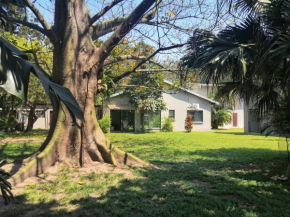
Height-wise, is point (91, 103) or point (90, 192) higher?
point (91, 103)

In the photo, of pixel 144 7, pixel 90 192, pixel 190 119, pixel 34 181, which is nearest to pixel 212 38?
pixel 144 7

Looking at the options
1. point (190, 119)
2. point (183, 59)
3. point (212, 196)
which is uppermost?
point (183, 59)

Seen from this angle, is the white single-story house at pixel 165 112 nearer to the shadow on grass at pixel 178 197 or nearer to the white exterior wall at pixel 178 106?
the white exterior wall at pixel 178 106

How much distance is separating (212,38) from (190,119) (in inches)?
777

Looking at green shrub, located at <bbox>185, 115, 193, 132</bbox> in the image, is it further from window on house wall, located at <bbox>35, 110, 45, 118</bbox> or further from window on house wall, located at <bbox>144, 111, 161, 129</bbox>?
window on house wall, located at <bbox>35, 110, 45, 118</bbox>

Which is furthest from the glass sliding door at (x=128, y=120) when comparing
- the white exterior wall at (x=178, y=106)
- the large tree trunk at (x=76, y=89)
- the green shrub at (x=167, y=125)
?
the large tree trunk at (x=76, y=89)

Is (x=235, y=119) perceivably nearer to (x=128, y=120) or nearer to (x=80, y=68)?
(x=128, y=120)

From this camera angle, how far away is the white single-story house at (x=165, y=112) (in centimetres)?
2566

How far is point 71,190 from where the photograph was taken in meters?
5.21

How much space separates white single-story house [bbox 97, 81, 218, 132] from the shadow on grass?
60.8 feet

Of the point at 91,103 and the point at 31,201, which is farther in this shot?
the point at 91,103

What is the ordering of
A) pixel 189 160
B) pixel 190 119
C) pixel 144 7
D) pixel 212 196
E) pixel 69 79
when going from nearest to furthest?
pixel 212 196, pixel 144 7, pixel 69 79, pixel 189 160, pixel 190 119

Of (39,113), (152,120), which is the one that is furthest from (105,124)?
(39,113)

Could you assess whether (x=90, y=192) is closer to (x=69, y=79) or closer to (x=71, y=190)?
(x=71, y=190)
